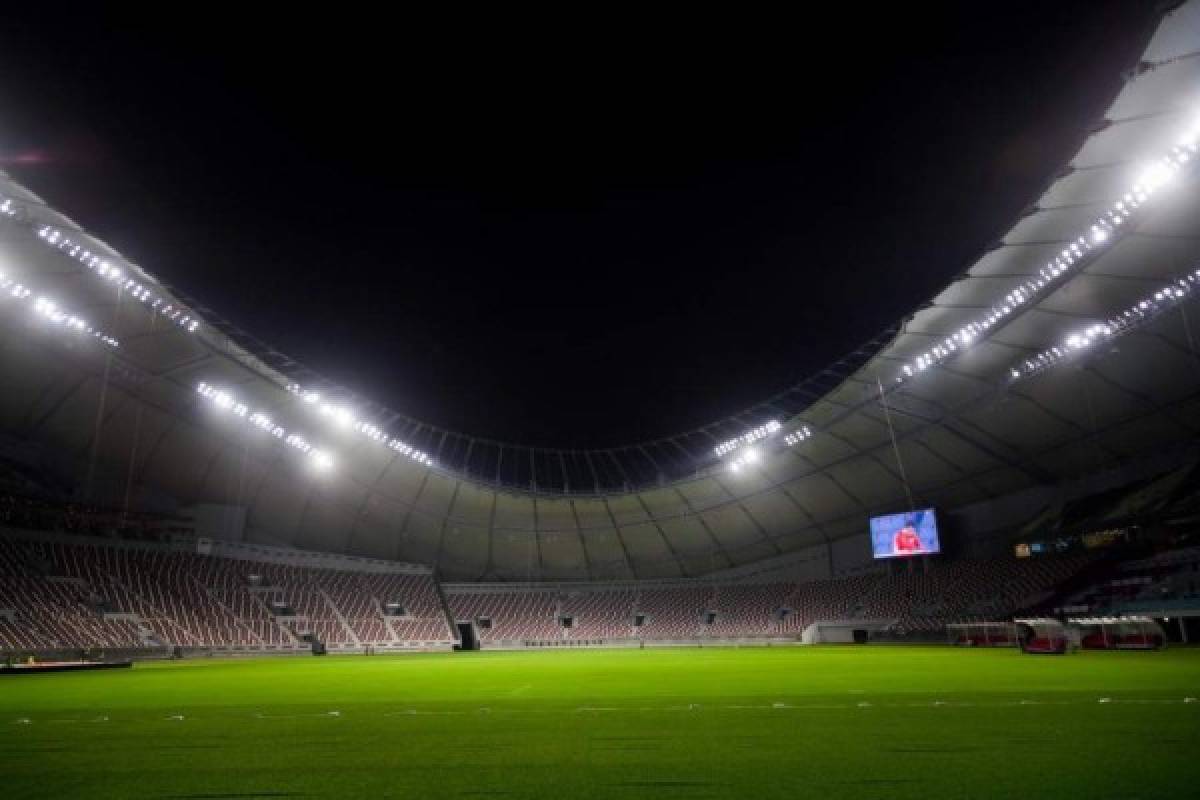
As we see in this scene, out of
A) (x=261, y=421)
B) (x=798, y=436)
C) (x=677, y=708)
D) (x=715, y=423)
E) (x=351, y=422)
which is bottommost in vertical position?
(x=677, y=708)

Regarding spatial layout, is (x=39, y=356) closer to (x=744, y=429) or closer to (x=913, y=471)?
(x=744, y=429)

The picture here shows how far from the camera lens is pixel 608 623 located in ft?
177

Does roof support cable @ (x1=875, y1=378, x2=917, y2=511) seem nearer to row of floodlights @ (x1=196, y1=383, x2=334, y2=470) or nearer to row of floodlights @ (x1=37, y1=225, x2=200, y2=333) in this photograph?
row of floodlights @ (x1=37, y1=225, x2=200, y2=333)

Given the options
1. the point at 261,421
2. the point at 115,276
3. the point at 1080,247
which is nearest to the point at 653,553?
the point at 261,421

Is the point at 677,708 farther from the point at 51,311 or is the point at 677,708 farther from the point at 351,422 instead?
the point at 351,422

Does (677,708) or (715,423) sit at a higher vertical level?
(715,423)

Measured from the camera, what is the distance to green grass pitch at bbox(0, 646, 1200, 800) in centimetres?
427

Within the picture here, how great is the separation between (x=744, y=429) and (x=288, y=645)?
31.4 m

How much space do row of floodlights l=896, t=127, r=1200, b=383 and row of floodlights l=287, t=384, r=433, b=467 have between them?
99.8 feet

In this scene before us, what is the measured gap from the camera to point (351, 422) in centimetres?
3941

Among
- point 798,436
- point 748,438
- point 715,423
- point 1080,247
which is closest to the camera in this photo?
point 1080,247

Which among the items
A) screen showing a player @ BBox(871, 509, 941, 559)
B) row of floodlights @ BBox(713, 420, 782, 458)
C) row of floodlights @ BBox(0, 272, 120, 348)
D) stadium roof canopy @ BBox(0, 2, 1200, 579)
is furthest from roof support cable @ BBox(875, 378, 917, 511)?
row of floodlights @ BBox(0, 272, 120, 348)

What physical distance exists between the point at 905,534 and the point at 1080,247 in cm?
2412

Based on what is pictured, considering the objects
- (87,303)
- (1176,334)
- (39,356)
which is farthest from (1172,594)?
(39,356)
